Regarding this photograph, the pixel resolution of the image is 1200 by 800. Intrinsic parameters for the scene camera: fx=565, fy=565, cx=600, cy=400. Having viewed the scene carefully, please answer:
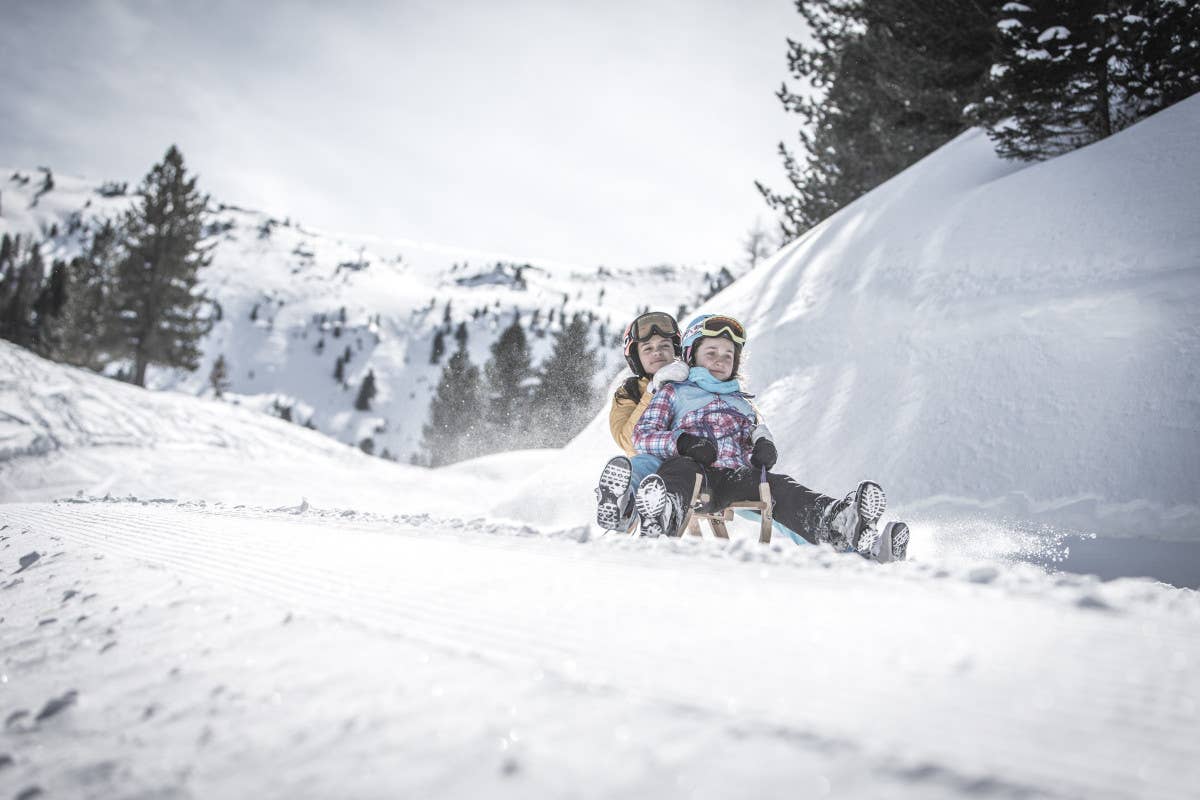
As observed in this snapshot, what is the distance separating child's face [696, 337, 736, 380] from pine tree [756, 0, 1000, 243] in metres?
4.82

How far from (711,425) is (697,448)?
34cm

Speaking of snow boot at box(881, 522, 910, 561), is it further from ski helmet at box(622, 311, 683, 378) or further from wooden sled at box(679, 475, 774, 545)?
ski helmet at box(622, 311, 683, 378)

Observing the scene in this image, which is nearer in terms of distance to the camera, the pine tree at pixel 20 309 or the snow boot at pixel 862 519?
the snow boot at pixel 862 519

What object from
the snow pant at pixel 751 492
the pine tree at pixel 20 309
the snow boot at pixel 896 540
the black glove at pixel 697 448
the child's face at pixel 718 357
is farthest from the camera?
the pine tree at pixel 20 309

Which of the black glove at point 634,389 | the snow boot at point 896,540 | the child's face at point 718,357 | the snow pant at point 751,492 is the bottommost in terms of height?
the snow boot at point 896,540

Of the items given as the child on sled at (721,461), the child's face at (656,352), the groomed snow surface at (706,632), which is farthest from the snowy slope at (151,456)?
the child on sled at (721,461)

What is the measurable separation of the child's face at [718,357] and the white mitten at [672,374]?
7.1 inches

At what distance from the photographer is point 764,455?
2.78 meters

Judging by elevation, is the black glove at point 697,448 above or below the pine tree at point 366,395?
below

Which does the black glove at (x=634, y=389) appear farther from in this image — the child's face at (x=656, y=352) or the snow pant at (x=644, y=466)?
the snow pant at (x=644, y=466)

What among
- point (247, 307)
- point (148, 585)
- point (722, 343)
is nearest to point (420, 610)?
point (148, 585)

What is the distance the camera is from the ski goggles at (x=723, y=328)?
10.5ft

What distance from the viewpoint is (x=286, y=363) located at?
4491 inches

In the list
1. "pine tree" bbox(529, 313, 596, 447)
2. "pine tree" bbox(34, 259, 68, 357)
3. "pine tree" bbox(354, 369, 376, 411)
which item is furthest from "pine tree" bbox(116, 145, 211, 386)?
"pine tree" bbox(354, 369, 376, 411)
